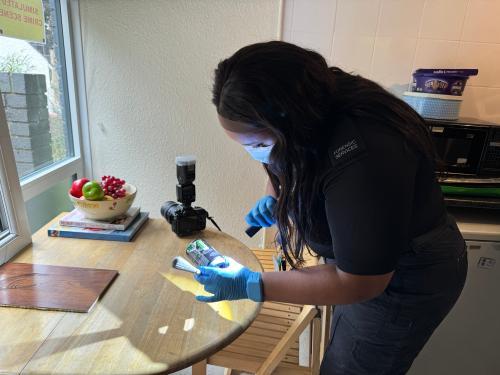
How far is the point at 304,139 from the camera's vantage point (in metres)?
0.73

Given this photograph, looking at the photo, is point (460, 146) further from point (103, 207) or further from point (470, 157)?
point (103, 207)

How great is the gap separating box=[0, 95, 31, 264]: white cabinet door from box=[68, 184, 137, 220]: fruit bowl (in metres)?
0.18

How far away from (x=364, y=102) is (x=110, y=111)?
161 cm

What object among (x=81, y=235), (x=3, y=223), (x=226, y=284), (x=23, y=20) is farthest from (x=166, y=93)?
(x=226, y=284)

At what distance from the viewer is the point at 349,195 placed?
693mm

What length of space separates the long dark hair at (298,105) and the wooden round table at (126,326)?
1.18 feet

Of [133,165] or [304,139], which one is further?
[133,165]

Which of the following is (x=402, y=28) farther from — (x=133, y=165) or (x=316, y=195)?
(x=133, y=165)

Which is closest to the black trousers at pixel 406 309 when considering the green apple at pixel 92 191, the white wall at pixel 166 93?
the green apple at pixel 92 191

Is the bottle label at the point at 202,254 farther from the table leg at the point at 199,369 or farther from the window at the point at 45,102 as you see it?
the window at the point at 45,102

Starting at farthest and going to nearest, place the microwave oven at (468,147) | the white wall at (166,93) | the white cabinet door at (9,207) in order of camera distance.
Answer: the white wall at (166,93), the microwave oven at (468,147), the white cabinet door at (9,207)

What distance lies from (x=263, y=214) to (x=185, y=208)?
317 millimetres

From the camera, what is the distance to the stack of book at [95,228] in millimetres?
1272

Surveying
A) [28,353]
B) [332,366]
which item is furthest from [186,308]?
[332,366]
